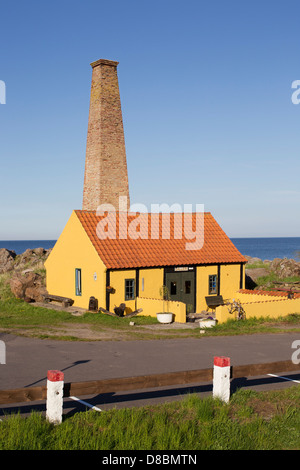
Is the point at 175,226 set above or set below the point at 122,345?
above

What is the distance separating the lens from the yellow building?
2600cm

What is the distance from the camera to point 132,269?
86.5 ft

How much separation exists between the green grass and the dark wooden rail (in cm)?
47

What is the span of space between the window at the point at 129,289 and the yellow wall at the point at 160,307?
1.69ft

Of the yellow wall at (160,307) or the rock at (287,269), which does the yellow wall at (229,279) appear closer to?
the yellow wall at (160,307)

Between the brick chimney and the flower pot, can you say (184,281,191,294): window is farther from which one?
the brick chimney

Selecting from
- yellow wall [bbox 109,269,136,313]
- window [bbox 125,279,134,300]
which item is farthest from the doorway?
yellow wall [bbox 109,269,136,313]

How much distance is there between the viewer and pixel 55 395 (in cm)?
799

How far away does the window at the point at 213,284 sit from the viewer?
2959cm

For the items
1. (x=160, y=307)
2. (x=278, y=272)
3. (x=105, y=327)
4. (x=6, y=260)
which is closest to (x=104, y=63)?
(x=160, y=307)
